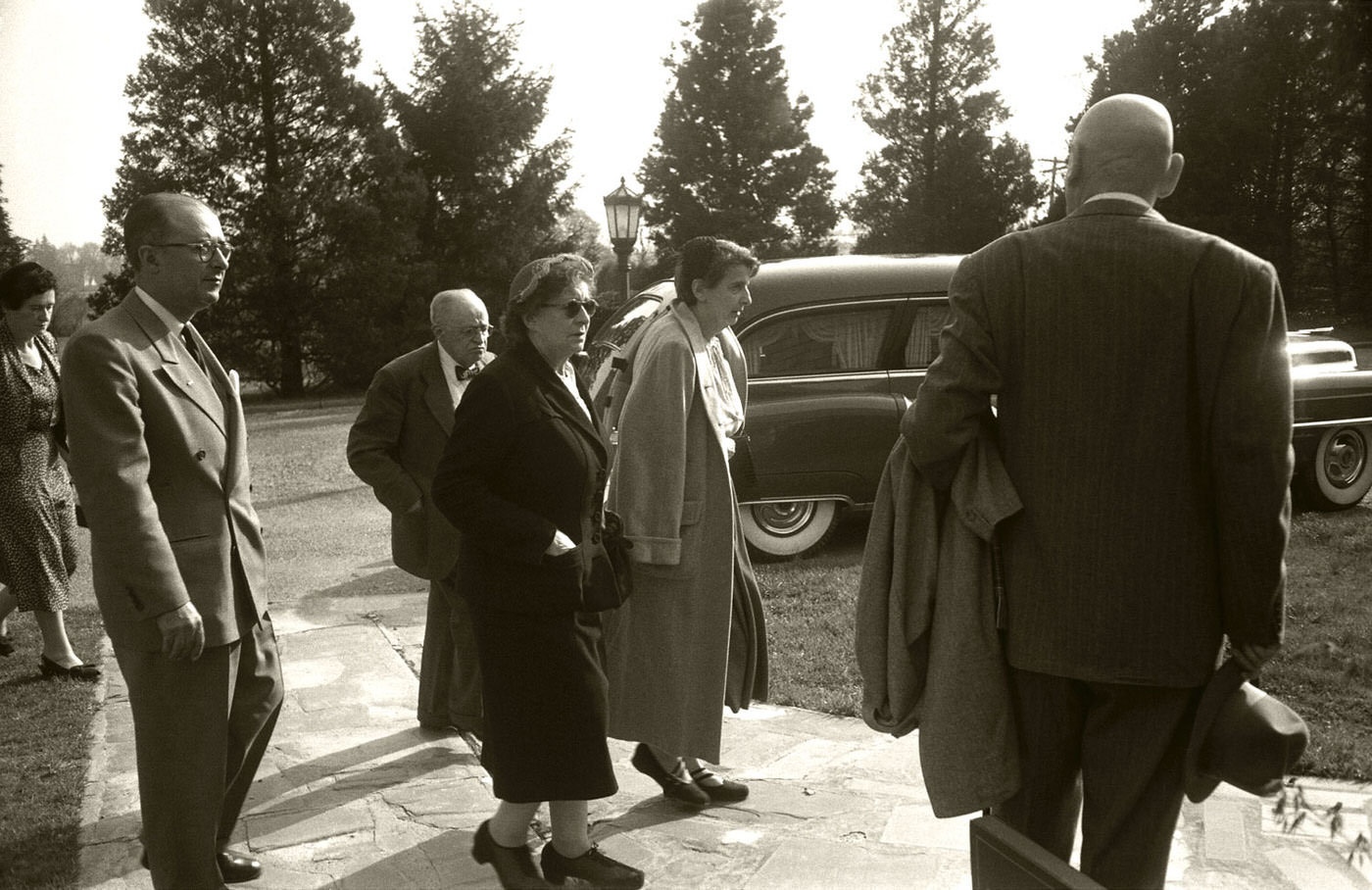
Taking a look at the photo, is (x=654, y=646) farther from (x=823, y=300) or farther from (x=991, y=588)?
(x=823, y=300)

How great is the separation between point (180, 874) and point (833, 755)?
Answer: 2.45 meters

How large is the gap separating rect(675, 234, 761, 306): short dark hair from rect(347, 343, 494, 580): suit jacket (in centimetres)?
130

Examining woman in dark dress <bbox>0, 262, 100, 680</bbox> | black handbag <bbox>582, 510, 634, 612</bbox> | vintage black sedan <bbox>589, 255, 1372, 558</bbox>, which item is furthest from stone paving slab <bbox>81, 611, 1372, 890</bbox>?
vintage black sedan <bbox>589, 255, 1372, 558</bbox>

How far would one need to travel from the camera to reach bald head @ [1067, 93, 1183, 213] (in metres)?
2.63

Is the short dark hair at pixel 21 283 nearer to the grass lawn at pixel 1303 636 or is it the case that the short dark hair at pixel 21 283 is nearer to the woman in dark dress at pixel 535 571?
the woman in dark dress at pixel 535 571

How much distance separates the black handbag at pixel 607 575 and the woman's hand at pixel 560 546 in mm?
136

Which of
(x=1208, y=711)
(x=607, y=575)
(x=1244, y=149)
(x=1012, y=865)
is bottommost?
(x=1012, y=865)

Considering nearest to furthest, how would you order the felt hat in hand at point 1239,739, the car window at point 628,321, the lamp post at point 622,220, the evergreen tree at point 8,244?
the felt hat in hand at point 1239,739 < the car window at point 628,321 < the lamp post at point 622,220 < the evergreen tree at point 8,244

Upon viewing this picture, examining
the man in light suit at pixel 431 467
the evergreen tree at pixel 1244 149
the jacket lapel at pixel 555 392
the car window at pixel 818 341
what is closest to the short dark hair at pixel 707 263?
the jacket lapel at pixel 555 392

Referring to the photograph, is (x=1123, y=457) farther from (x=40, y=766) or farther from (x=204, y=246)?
(x=40, y=766)

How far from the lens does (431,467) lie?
16.6 feet

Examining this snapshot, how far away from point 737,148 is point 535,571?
49.4 metres

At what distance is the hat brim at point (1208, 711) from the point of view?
8.27 ft

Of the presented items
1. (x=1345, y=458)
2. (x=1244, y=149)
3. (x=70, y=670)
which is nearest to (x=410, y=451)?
(x=70, y=670)
